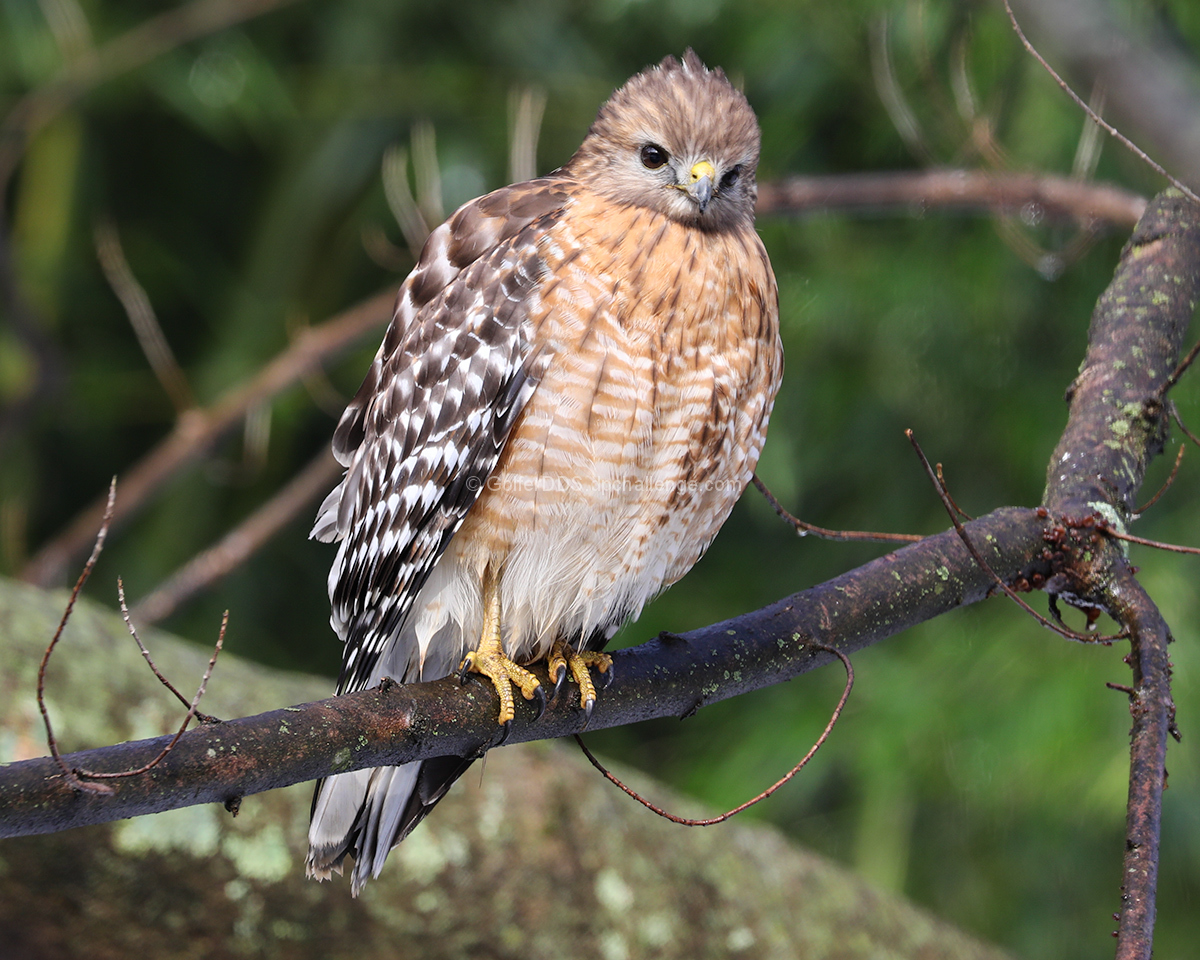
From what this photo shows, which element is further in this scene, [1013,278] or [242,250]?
[242,250]

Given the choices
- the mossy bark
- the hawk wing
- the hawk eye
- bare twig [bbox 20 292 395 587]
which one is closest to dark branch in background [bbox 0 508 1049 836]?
the hawk wing

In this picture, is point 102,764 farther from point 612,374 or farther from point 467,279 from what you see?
point 467,279

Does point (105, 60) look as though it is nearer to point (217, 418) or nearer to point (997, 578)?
point (217, 418)

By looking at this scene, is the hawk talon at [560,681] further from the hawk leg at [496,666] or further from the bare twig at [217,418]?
the bare twig at [217,418]

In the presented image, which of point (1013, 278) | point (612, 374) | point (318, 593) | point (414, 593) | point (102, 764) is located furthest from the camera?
point (318, 593)

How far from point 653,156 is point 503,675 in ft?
3.07

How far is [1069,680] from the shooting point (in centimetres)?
454

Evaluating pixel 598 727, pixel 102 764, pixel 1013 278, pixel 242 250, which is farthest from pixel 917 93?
pixel 102 764

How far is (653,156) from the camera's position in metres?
2.18

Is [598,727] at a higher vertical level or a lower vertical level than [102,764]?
lower

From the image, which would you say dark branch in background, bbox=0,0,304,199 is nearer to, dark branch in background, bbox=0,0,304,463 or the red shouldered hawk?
dark branch in background, bbox=0,0,304,463

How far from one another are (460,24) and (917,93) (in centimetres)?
239

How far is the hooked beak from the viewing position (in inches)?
82.6

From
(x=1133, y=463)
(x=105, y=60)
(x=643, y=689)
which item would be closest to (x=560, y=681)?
(x=643, y=689)
